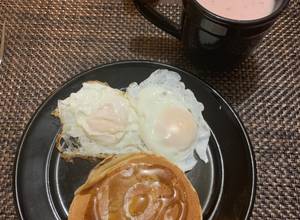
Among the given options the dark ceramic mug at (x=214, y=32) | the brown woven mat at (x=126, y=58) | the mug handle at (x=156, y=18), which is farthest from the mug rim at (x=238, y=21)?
the brown woven mat at (x=126, y=58)

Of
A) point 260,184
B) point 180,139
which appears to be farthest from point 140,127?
point 260,184

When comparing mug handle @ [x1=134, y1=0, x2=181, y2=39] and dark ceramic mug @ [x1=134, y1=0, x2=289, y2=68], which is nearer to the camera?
dark ceramic mug @ [x1=134, y1=0, x2=289, y2=68]

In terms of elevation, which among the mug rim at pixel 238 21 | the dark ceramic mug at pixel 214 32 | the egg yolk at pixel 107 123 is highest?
the mug rim at pixel 238 21

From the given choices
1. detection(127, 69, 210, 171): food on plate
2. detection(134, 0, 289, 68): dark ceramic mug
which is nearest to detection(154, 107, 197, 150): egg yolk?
detection(127, 69, 210, 171): food on plate

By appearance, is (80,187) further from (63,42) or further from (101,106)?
(63,42)

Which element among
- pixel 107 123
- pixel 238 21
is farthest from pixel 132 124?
pixel 238 21

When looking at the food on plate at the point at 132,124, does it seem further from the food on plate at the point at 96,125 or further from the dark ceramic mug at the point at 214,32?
the dark ceramic mug at the point at 214,32

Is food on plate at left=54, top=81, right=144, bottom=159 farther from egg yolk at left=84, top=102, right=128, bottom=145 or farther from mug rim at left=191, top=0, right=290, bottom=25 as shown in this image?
mug rim at left=191, top=0, right=290, bottom=25
